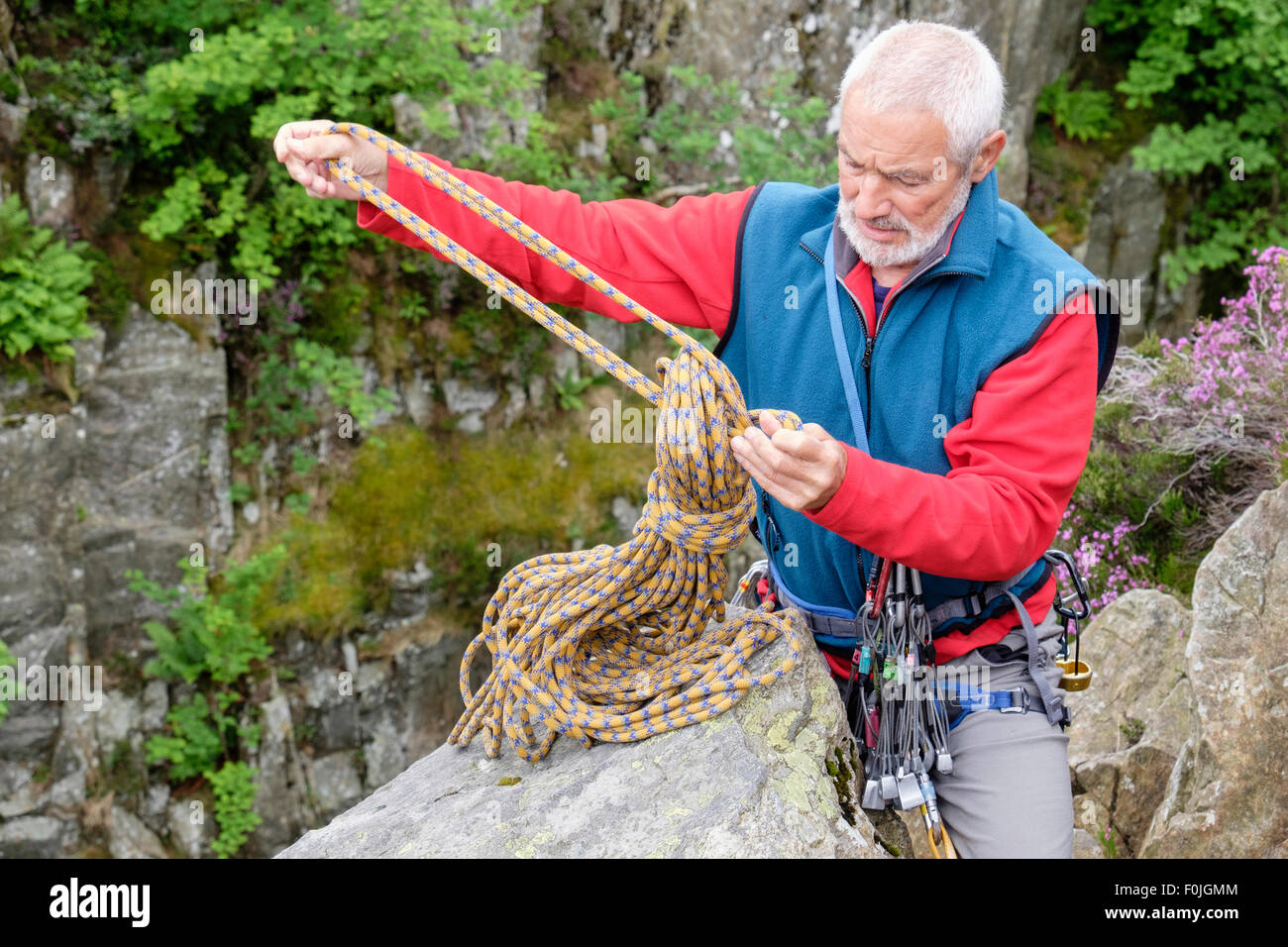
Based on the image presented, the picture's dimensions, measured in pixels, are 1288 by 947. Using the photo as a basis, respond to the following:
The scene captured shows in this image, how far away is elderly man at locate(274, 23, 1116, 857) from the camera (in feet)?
7.89

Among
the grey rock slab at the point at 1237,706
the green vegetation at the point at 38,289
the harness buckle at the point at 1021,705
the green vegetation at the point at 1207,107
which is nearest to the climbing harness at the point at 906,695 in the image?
the harness buckle at the point at 1021,705

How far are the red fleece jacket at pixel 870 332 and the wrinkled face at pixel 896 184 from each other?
0.12 meters

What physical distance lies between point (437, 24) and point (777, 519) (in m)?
5.38

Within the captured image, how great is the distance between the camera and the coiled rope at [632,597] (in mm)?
2504

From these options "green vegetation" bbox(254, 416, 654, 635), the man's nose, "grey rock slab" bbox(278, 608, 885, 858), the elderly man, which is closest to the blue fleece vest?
the elderly man

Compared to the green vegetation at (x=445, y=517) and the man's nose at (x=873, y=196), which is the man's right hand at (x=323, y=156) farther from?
the green vegetation at (x=445, y=517)

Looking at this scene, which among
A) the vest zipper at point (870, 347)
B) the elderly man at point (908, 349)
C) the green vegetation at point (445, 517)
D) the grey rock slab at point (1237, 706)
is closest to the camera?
the elderly man at point (908, 349)

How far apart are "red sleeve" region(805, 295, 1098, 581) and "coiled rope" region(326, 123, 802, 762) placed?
0.32 metres

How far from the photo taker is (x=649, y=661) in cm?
293

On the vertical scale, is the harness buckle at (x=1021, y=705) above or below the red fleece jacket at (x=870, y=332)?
below

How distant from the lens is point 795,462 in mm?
2277

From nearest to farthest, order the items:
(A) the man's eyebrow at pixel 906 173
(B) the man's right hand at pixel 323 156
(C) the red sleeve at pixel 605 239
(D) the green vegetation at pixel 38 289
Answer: (A) the man's eyebrow at pixel 906 173 → (B) the man's right hand at pixel 323 156 → (C) the red sleeve at pixel 605 239 → (D) the green vegetation at pixel 38 289

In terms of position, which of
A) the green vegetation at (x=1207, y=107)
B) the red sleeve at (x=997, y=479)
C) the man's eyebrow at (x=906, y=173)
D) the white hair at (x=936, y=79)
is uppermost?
the green vegetation at (x=1207, y=107)
